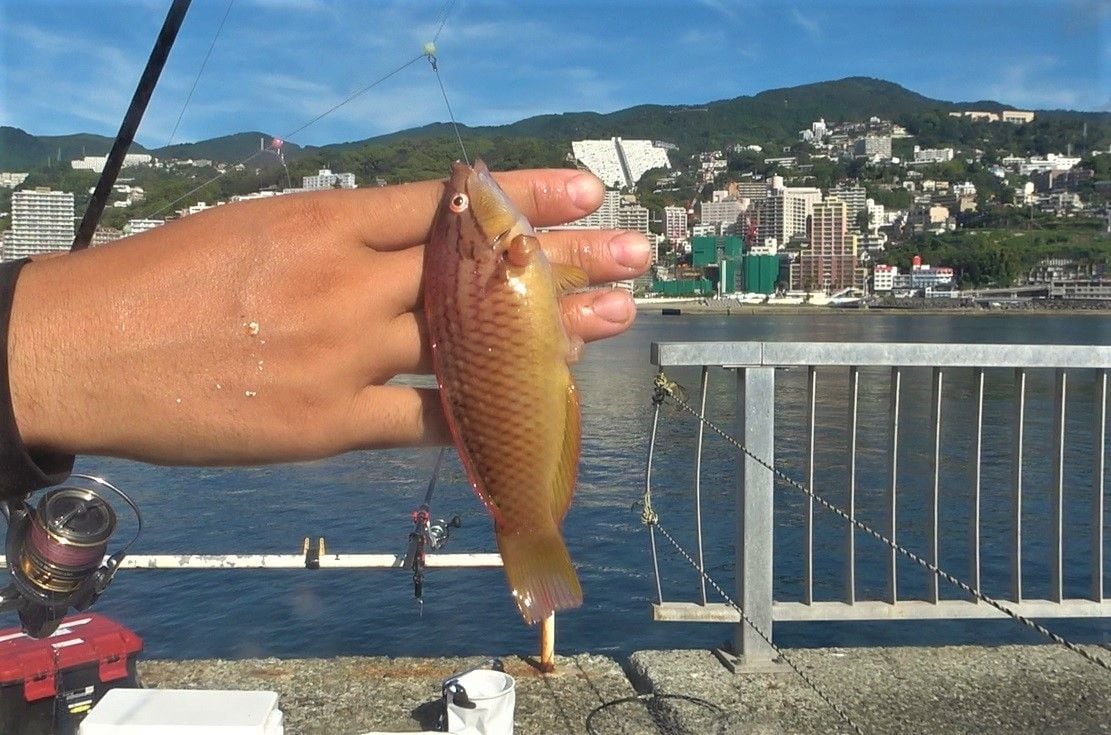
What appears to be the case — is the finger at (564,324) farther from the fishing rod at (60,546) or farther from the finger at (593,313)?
the fishing rod at (60,546)

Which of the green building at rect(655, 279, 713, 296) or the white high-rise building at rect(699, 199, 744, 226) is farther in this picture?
the white high-rise building at rect(699, 199, 744, 226)

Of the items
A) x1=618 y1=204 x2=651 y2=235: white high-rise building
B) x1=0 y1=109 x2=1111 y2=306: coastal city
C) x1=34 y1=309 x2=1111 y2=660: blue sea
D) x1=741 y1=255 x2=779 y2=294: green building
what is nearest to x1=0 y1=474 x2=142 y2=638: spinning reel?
x1=618 y1=204 x2=651 y2=235: white high-rise building

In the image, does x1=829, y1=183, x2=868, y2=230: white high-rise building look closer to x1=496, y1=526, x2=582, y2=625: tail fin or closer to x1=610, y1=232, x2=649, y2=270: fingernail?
x1=610, y1=232, x2=649, y2=270: fingernail

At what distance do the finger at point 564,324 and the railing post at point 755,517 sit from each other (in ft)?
8.92

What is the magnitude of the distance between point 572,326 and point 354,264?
1.12 ft

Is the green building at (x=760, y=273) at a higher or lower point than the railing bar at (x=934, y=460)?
lower

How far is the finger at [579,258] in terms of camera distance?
4.36ft

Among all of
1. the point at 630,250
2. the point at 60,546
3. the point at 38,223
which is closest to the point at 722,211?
the point at 38,223

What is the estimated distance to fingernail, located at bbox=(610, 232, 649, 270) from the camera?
1424mm

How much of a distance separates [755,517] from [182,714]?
256 centimetres

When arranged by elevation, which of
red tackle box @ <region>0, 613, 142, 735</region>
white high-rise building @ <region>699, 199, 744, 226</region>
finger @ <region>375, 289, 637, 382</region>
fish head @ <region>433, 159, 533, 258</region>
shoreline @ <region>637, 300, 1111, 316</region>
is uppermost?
white high-rise building @ <region>699, 199, 744, 226</region>

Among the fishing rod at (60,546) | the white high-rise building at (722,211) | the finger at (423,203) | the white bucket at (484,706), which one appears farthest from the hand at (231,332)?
the white high-rise building at (722,211)

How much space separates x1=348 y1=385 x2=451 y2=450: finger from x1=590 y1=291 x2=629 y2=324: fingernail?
280 millimetres

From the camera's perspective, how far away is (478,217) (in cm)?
129
